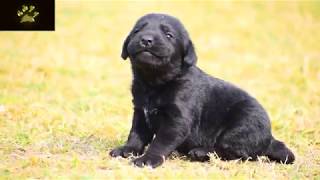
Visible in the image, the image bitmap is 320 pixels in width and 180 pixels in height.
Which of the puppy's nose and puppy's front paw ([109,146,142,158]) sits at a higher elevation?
the puppy's nose

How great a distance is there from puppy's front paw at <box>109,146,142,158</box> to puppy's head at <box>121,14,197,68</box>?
0.83 meters

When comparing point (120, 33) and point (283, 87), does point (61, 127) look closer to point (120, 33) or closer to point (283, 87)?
point (283, 87)

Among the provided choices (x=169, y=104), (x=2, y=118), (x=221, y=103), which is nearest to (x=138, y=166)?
(x=169, y=104)

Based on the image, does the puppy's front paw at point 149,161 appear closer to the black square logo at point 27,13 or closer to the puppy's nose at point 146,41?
the puppy's nose at point 146,41

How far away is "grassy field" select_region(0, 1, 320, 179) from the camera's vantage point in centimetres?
644

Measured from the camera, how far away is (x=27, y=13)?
968 cm

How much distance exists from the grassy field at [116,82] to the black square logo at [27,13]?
0.98m

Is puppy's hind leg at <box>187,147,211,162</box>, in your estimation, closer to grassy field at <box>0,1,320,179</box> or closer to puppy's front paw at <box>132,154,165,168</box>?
grassy field at <box>0,1,320,179</box>

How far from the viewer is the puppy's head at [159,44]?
6258mm

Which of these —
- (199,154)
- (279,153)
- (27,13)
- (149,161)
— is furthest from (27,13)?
(279,153)

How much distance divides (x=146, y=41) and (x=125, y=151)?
3.62ft

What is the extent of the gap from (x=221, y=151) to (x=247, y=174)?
553mm

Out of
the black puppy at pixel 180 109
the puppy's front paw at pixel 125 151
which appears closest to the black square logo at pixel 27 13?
the black puppy at pixel 180 109

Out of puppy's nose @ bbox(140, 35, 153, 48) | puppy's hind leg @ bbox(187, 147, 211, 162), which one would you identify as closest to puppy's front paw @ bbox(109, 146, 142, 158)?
puppy's hind leg @ bbox(187, 147, 211, 162)
